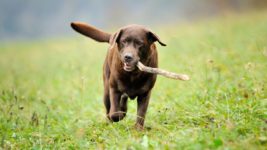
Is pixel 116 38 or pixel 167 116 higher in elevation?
pixel 116 38

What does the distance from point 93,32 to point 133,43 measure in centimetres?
130

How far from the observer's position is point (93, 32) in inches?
286

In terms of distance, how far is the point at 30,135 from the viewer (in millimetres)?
6328

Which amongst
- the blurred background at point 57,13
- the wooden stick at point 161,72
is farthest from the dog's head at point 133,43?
the blurred background at point 57,13

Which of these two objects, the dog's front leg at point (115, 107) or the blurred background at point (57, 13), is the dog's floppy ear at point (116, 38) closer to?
the dog's front leg at point (115, 107)

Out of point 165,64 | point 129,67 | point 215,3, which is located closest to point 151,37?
point 129,67

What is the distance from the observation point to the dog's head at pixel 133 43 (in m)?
5.95

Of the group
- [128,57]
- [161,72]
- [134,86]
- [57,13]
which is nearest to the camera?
[161,72]

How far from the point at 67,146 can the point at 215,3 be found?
119ft

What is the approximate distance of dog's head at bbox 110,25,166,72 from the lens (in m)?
5.95

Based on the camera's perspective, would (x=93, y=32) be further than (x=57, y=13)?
No

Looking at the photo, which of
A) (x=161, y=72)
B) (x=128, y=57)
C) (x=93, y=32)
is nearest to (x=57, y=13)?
(x=93, y=32)

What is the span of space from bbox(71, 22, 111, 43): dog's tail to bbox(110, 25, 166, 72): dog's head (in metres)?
0.89

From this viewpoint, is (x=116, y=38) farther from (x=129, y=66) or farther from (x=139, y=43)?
(x=129, y=66)
